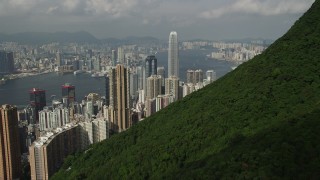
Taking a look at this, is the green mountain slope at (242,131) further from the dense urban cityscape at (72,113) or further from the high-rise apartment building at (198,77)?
the high-rise apartment building at (198,77)

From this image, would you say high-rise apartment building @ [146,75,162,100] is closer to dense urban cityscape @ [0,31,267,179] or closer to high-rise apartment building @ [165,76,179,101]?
dense urban cityscape @ [0,31,267,179]

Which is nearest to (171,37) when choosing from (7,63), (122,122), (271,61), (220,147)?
(7,63)

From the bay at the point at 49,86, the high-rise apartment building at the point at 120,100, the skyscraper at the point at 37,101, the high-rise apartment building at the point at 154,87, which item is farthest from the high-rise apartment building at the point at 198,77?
the high-rise apartment building at the point at 120,100

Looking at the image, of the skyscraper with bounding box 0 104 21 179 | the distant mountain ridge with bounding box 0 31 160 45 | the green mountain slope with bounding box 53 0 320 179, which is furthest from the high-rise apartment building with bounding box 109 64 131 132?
the distant mountain ridge with bounding box 0 31 160 45

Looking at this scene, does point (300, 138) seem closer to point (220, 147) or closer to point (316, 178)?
point (316, 178)

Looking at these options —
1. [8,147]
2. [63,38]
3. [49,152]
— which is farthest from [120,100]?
[63,38]

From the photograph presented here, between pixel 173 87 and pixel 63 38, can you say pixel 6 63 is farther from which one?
pixel 63 38
